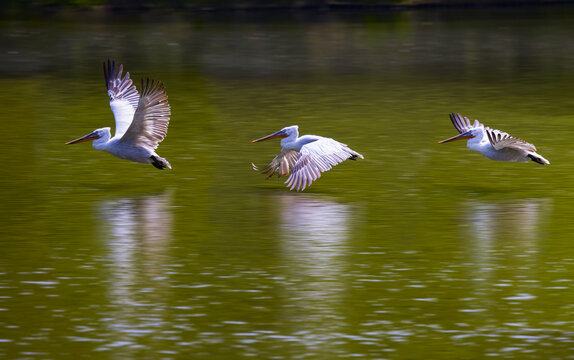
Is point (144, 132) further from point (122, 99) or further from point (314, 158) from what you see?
point (314, 158)

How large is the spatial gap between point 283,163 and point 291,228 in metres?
2.12

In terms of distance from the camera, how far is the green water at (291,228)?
9.15m

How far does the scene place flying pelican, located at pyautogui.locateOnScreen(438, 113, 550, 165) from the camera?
13.7 m

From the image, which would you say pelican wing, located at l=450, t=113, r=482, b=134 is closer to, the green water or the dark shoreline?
the green water

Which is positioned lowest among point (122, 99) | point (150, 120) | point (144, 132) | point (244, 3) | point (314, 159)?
point (314, 159)

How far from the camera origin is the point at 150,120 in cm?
1396

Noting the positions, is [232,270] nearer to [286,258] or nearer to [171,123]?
[286,258]

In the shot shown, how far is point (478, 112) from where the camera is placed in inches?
787

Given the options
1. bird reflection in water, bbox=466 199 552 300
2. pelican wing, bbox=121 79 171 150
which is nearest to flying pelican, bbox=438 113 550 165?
bird reflection in water, bbox=466 199 552 300

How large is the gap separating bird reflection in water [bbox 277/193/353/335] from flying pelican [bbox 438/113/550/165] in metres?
1.74

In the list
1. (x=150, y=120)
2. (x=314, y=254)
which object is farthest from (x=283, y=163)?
(x=314, y=254)

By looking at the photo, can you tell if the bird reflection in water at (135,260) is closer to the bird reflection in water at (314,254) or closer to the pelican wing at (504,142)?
the bird reflection in water at (314,254)

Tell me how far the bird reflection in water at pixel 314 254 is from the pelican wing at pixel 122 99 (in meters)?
2.13

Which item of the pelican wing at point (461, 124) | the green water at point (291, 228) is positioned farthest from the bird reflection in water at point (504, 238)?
the pelican wing at point (461, 124)
